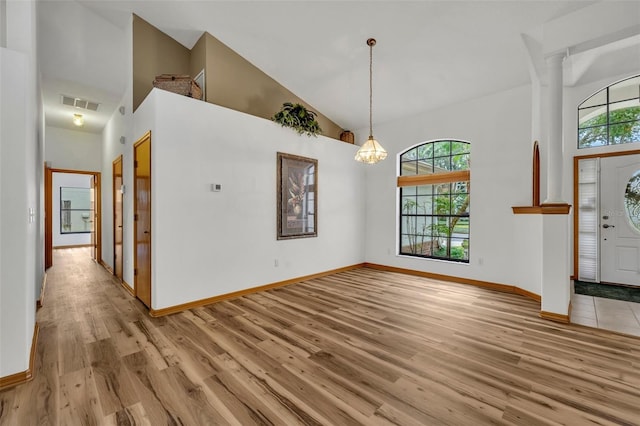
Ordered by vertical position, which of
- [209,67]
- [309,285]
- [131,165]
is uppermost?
[209,67]

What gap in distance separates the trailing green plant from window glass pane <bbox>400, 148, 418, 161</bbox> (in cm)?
195

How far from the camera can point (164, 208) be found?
331 centimetres

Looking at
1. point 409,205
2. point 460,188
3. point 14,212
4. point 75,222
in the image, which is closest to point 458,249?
point 460,188

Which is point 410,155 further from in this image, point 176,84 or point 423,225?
point 176,84

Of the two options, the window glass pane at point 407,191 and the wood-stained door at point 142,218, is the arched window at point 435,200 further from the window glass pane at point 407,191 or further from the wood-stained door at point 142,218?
the wood-stained door at point 142,218

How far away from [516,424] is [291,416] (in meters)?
1.29

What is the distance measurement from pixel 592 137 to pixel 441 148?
7.56ft

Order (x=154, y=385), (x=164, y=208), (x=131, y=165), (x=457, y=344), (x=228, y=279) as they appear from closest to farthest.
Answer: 1. (x=154, y=385)
2. (x=457, y=344)
3. (x=164, y=208)
4. (x=228, y=279)
5. (x=131, y=165)

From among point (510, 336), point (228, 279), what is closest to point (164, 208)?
point (228, 279)

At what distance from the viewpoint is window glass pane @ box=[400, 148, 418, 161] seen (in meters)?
5.66

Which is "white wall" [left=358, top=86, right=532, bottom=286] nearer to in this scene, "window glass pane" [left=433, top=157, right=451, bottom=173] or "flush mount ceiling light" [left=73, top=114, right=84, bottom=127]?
"window glass pane" [left=433, top=157, right=451, bottom=173]

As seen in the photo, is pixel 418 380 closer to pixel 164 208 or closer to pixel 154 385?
pixel 154 385

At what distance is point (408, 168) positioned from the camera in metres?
5.75

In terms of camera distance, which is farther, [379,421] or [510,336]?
[510,336]
